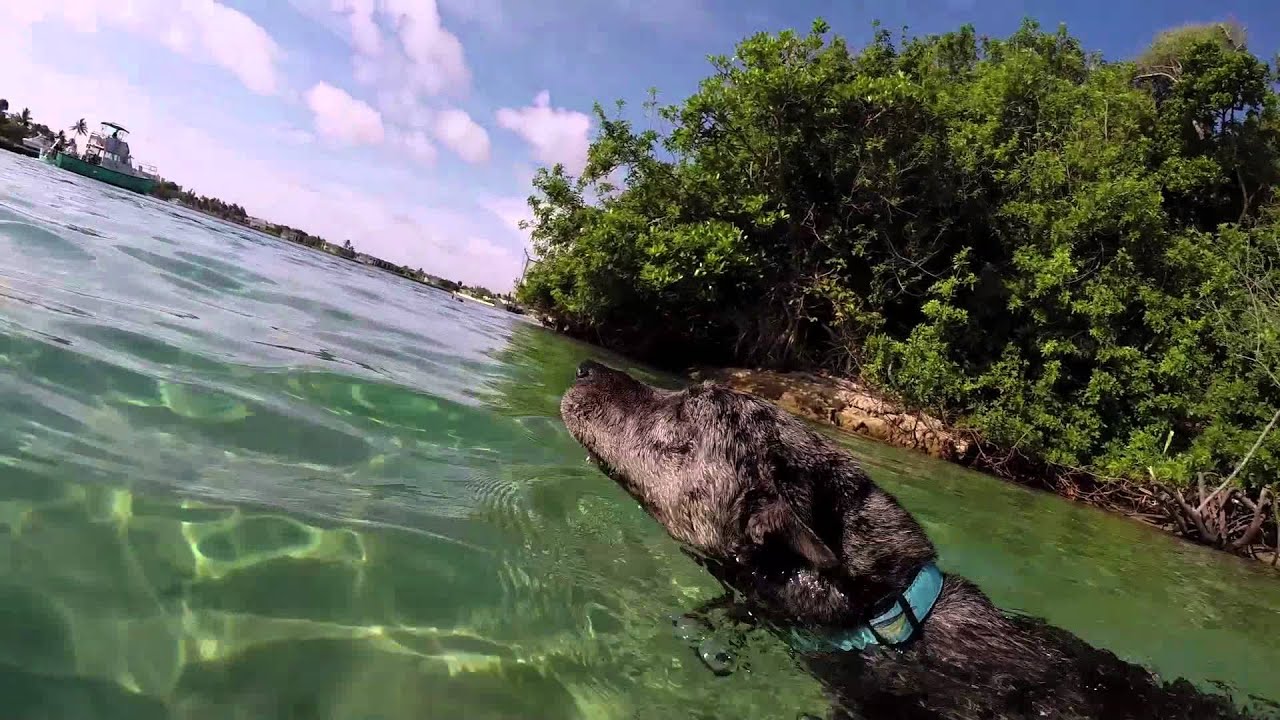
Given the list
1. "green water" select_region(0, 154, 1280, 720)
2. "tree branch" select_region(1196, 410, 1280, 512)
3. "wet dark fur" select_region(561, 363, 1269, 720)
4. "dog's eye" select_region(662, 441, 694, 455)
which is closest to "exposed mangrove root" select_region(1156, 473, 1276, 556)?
"tree branch" select_region(1196, 410, 1280, 512)

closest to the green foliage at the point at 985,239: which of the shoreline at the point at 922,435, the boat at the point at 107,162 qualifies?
the shoreline at the point at 922,435

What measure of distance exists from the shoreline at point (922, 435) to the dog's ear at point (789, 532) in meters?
10.6

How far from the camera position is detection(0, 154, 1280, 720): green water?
2.26 metres

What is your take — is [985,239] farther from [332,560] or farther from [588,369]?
[332,560]

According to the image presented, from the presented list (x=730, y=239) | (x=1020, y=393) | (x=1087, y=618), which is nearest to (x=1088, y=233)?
(x=1020, y=393)

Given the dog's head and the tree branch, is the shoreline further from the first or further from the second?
the dog's head

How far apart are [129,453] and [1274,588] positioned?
11.9 m

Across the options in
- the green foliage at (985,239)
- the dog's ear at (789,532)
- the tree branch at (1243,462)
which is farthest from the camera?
the green foliage at (985,239)

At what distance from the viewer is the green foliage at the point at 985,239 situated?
603 inches

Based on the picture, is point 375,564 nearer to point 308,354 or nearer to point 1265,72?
point 308,354

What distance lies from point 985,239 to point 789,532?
1917 centimetres

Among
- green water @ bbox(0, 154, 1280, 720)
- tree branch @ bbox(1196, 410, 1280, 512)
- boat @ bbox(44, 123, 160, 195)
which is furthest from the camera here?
boat @ bbox(44, 123, 160, 195)

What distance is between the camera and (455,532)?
11.9 ft

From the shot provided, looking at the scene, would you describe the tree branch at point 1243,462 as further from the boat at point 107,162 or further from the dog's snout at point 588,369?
the boat at point 107,162
